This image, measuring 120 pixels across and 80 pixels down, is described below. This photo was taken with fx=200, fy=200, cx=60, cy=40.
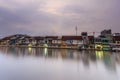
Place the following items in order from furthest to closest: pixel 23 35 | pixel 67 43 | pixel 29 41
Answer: pixel 23 35, pixel 29 41, pixel 67 43

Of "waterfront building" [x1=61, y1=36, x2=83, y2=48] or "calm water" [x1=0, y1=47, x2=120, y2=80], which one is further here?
"waterfront building" [x1=61, y1=36, x2=83, y2=48]

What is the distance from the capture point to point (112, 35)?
5669 cm

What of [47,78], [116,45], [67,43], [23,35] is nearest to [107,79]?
[47,78]


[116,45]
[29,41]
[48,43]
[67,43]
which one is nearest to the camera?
[116,45]

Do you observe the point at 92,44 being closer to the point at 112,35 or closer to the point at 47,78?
the point at 112,35

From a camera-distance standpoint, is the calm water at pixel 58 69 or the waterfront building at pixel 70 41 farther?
the waterfront building at pixel 70 41

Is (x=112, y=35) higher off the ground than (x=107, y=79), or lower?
higher

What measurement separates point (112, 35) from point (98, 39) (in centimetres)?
434

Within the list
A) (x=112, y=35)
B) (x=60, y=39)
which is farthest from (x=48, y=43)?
(x=112, y=35)

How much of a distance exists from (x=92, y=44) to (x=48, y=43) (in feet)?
62.2

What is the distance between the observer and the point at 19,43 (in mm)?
80438

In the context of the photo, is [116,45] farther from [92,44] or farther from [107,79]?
[107,79]

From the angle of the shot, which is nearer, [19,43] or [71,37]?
[71,37]

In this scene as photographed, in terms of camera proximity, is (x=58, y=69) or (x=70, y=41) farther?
(x=70, y=41)
